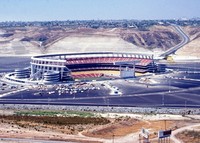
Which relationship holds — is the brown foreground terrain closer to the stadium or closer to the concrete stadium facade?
the stadium

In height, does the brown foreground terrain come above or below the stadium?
below

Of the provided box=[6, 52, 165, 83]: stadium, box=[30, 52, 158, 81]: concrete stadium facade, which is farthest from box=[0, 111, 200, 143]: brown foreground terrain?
box=[30, 52, 158, 81]: concrete stadium facade

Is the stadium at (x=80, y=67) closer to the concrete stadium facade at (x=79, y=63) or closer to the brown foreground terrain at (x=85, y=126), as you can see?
the concrete stadium facade at (x=79, y=63)

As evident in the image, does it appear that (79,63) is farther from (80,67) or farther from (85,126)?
(85,126)

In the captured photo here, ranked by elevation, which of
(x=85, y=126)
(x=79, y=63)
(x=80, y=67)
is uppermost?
(x=79, y=63)

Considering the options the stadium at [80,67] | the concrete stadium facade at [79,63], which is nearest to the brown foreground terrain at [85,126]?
the stadium at [80,67]

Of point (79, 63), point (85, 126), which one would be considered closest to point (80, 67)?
point (79, 63)

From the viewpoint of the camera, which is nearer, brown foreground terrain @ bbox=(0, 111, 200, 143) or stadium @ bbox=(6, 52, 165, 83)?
brown foreground terrain @ bbox=(0, 111, 200, 143)
